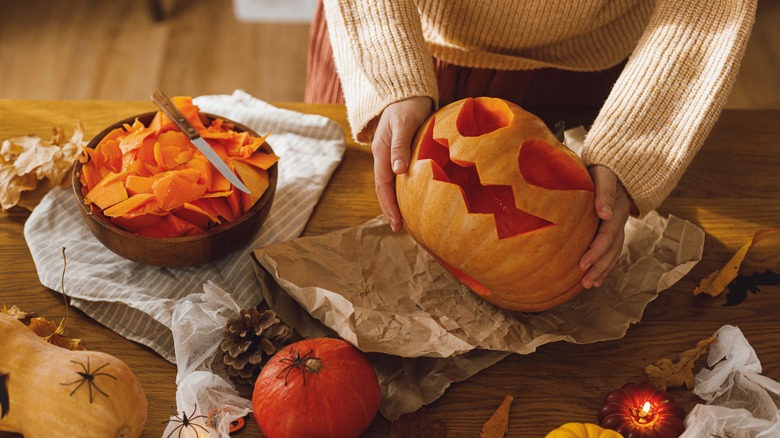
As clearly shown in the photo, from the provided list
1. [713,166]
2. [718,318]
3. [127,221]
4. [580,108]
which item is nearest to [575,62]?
[580,108]

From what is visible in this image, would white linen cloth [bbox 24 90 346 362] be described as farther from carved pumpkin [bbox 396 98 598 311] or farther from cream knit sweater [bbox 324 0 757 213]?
carved pumpkin [bbox 396 98 598 311]

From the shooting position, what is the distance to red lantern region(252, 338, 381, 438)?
78 centimetres

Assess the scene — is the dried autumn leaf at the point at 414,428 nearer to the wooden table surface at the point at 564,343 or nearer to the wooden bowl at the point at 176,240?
the wooden table surface at the point at 564,343

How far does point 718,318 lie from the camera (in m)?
0.98

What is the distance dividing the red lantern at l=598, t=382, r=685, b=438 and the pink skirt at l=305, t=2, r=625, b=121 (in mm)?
543

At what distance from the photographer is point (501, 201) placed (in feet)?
2.90

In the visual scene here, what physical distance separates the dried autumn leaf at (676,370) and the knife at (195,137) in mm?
543

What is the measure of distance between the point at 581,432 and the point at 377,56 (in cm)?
53

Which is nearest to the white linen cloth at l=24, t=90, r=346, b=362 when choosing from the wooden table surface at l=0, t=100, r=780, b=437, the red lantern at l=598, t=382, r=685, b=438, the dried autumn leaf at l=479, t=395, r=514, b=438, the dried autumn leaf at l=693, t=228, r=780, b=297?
the wooden table surface at l=0, t=100, r=780, b=437

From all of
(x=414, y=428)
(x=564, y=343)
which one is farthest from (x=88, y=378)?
(x=564, y=343)

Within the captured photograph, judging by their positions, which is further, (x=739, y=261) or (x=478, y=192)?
(x=739, y=261)

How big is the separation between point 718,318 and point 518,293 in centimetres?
29

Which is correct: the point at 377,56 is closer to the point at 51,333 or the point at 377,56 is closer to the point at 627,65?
the point at 627,65

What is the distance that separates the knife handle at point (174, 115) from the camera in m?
0.95
